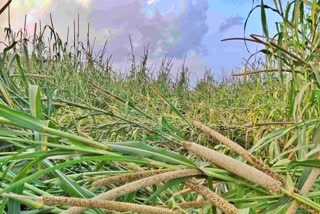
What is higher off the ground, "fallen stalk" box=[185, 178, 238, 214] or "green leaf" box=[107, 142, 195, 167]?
"green leaf" box=[107, 142, 195, 167]

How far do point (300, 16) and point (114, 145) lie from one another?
3.13 feet

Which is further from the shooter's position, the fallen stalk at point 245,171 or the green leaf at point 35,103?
the green leaf at point 35,103

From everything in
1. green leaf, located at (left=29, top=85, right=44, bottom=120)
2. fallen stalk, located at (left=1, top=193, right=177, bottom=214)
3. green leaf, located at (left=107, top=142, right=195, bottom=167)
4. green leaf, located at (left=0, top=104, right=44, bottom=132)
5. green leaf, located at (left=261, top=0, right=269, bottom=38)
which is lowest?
fallen stalk, located at (left=1, top=193, right=177, bottom=214)

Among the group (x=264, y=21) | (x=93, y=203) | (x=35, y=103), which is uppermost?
(x=264, y=21)

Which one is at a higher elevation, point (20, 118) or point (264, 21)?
point (264, 21)

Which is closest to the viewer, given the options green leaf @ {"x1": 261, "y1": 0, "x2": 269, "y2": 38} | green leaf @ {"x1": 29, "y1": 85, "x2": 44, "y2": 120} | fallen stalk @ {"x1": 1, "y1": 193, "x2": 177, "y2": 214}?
fallen stalk @ {"x1": 1, "y1": 193, "x2": 177, "y2": 214}

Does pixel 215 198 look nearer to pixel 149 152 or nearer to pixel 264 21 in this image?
pixel 149 152

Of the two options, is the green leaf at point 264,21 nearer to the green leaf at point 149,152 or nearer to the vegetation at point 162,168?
the vegetation at point 162,168

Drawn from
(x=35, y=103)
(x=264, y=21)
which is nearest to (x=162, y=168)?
(x=35, y=103)

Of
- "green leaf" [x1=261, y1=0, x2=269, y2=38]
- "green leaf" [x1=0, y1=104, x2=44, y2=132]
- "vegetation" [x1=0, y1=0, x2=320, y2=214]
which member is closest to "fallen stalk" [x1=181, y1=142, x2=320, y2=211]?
"vegetation" [x1=0, y1=0, x2=320, y2=214]

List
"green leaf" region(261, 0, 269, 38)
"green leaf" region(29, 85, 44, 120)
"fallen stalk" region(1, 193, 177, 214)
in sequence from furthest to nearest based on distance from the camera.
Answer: "green leaf" region(261, 0, 269, 38), "green leaf" region(29, 85, 44, 120), "fallen stalk" region(1, 193, 177, 214)

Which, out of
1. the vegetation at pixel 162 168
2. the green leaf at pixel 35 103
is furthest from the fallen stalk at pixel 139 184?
the green leaf at pixel 35 103

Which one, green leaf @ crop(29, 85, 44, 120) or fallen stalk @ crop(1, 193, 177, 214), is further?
green leaf @ crop(29, 85, 44, 120)

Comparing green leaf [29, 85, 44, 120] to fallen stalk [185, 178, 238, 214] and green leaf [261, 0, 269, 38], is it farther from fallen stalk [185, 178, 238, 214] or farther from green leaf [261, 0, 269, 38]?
green leaf [261, 0, 269, 38]
